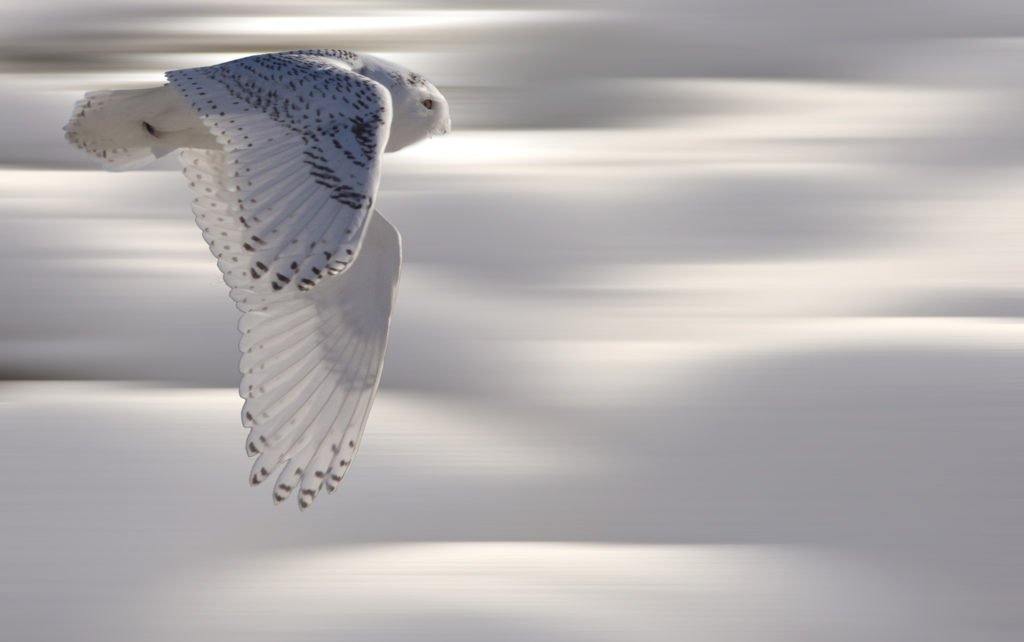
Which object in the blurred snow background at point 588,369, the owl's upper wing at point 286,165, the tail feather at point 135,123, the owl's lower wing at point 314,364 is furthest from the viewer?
the tail feather at point 135,123

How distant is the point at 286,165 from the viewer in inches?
128

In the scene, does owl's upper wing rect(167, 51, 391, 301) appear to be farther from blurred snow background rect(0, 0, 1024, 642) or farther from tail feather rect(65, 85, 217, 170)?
blurred snow background rect(0, 0, 1024, 642)

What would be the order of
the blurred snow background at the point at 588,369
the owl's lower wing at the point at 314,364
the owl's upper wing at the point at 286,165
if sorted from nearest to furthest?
the owl's upper wing at the point at 286,165
the owl's lower wing at the point at 314,364
the blurred snow background at the point at 588,369

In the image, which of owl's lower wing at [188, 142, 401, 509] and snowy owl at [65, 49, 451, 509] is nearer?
snowy owl at [65, 49, 451, 509]

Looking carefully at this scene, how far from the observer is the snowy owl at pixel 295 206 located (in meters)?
3.11

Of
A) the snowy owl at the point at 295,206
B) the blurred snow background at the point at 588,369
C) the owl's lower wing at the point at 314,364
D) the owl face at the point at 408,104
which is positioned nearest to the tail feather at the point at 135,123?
the snowy owl at the point at 295,206

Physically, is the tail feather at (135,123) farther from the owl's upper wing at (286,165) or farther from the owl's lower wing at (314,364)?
the owl's lower wing at (314,364)

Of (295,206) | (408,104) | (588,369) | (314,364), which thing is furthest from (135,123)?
(588,369)

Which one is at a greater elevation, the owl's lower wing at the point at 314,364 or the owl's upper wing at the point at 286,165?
the owl's upper wing at the point at 286,165

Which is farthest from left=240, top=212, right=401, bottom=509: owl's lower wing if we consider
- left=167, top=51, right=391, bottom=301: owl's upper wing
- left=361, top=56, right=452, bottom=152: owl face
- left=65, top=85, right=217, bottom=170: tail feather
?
left=65, top=85, right=217, bottom=170: tail feather

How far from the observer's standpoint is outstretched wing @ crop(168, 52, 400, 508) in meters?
3.11

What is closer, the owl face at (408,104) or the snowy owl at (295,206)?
the snowy owl at (295,206)

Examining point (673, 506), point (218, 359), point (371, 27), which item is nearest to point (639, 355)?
point (673, 506)

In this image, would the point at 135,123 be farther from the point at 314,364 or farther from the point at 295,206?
the point at 295,206
